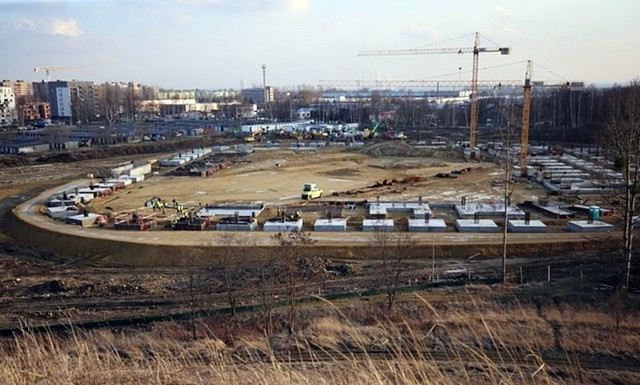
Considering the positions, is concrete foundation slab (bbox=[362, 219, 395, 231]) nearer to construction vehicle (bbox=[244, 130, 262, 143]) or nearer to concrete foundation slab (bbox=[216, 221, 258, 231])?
concrete foundation slab (bbox=[216, 221, 258, 231])

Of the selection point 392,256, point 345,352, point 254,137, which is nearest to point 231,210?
point 392,256

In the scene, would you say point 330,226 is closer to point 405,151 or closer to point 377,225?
point 377,225

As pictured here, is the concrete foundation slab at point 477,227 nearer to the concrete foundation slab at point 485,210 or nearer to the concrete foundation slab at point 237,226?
the concrete foundation slab at point 485,210

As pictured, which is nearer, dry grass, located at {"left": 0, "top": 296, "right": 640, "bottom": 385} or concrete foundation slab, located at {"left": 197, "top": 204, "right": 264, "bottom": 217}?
dry grass, located at {"left": 0, "top": 296, "right": 640, "bottom": 385}

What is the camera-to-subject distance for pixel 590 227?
1231 cm

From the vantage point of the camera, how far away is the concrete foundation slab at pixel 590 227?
40.2ft

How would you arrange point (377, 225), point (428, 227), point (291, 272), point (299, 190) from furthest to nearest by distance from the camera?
point (299, 190) < point (377, 225) < point (428, 227) < point (291, 272)

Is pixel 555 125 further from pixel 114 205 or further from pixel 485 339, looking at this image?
pixel 485 339

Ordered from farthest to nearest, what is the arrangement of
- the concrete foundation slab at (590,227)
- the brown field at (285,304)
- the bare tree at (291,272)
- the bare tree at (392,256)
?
the concrete foundation slab at (590,227) → the bare tree at (392,256) → the bare tree at (291,272) → the brown field at (285,304)

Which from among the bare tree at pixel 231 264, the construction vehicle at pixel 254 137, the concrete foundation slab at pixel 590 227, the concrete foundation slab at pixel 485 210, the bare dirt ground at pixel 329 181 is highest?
the construction vehicle at pixel 254 137

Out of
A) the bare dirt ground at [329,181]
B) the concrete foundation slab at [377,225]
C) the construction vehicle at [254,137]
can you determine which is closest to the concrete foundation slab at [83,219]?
the bare dirt ground at [329,181]

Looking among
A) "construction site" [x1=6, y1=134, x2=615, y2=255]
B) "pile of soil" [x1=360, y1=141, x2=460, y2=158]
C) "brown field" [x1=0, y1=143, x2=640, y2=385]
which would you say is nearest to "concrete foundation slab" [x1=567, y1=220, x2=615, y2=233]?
"construction site" [x1=6, y1=134, x2=615, y2=255]

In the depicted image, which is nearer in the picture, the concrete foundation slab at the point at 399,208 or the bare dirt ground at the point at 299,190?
the bare dirt ground at the point at 299,190

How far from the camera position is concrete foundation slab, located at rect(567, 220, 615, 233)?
12.2m
